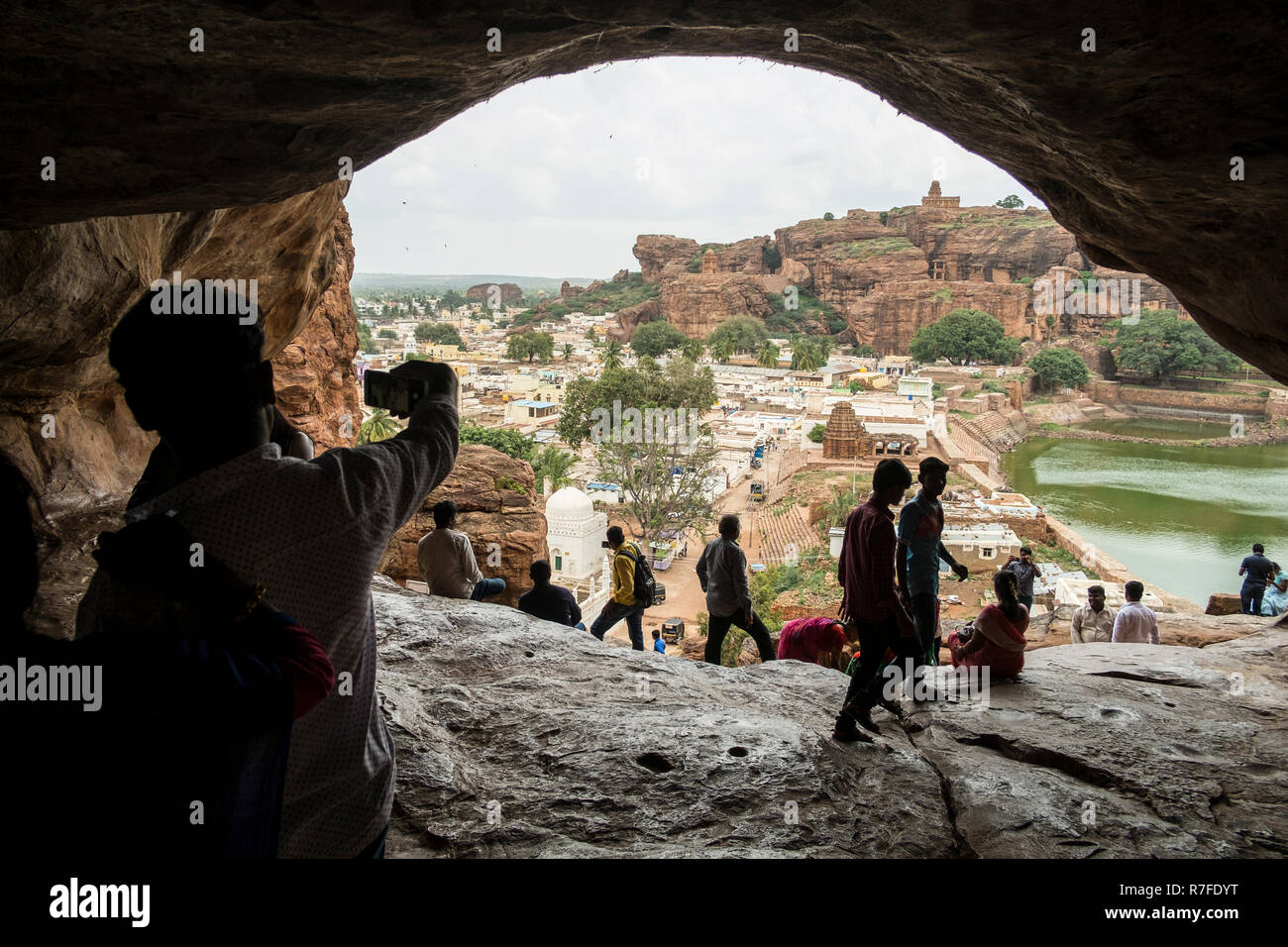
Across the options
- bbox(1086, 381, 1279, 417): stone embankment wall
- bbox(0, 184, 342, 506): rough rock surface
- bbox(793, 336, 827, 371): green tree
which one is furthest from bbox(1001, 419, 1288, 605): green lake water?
bbox(0, 184, 342, 506): rough rock surface

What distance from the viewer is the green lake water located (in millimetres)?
30266

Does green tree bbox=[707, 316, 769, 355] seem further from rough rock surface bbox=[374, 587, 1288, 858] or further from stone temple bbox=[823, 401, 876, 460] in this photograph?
rough rock surface bbox=[374, 587, 1288, 858]

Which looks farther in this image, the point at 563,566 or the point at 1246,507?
the point at 1246,507

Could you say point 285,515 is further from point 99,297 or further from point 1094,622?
point 1094,622

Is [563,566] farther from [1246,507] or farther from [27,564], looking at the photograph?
[1246,507]

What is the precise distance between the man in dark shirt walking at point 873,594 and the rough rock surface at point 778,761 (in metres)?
0.21

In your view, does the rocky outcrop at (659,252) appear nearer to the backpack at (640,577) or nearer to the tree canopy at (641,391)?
the tree canopy at (641,391)

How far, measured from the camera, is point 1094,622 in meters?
7.31

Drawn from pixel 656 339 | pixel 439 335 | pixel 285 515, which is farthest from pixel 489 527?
pixel 439 335

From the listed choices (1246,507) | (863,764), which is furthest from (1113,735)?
(1246,507)

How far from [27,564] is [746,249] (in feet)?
310

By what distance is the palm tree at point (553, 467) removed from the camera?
99.2 ft

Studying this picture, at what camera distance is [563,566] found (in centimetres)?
2144

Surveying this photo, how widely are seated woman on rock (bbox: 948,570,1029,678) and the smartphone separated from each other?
3953mm
